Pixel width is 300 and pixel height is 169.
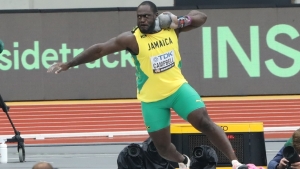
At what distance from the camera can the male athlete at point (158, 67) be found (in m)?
8.32

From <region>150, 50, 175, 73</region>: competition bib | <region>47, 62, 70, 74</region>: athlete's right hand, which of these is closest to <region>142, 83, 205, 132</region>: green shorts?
<region>150, 50, 175, 73</region>: competition bib

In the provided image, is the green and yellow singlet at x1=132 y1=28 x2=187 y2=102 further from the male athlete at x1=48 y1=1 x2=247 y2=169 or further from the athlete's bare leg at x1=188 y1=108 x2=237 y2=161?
the athlete's bare leg at x1=188 y1=108 x2=237 y2=161

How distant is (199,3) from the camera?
88.5 feet

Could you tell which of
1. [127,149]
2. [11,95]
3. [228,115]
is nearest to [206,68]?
[228,115]

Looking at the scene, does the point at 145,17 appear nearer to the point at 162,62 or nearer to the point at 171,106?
the point at 162,62

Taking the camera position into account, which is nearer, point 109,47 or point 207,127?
point 207,127

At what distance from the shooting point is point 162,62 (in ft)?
27.6

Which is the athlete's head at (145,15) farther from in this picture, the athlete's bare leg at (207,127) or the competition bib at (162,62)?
the athlete's bare leg at (207,127)

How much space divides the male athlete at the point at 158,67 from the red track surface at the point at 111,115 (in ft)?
44.4

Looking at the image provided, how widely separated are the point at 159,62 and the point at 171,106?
44 cm

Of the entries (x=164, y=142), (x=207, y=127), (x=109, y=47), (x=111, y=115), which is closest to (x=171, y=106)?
(x=164, y=142)

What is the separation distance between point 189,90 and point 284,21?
681 inches

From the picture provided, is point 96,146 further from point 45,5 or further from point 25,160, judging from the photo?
point 45,5

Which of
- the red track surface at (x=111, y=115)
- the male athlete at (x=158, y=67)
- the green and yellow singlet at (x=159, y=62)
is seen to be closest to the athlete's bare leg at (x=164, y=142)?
the male athlete at (x=158, y=67)
